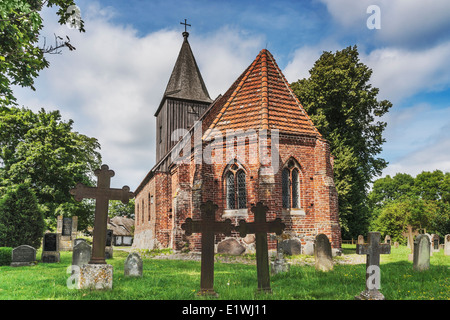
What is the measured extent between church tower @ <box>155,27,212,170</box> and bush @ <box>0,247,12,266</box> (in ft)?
47.0

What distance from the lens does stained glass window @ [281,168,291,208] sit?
50.1ft

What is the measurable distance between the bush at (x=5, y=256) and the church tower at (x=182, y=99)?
14313mm

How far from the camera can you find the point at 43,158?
1030 inches

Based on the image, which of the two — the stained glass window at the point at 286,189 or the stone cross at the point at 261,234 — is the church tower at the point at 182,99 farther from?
the stone cross at the point at 261,234

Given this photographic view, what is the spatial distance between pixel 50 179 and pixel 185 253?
657 inches

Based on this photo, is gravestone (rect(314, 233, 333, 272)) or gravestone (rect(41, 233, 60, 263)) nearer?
gravestone (rect(314, 233, 333, 272))

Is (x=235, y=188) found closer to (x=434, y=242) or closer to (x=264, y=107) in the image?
(x=264, y=107)

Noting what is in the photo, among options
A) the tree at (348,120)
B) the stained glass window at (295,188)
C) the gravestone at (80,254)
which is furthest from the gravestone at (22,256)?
the tree at (348,120)

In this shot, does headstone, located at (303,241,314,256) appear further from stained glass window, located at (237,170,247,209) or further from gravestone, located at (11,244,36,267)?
gravestone, located at (11,244,36,267)

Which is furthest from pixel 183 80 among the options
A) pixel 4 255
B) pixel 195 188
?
pixel 4 255

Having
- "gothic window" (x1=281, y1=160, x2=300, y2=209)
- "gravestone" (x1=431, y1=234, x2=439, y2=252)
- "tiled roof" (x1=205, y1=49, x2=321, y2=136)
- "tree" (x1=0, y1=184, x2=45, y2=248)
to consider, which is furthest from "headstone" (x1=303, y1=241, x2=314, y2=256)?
"tree" (x1=0, y1=184, x2=45, y2=248)

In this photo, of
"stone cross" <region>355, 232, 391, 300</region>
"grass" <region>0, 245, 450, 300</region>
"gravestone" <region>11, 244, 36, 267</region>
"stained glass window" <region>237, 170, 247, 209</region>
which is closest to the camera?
"stone cross" <region>355, 232, 391, 300</region>

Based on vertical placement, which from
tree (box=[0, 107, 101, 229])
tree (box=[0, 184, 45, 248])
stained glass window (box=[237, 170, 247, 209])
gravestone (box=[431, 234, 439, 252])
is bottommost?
gravestone (box=[431, 234, 439, 252])

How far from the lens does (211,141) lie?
1592cm
